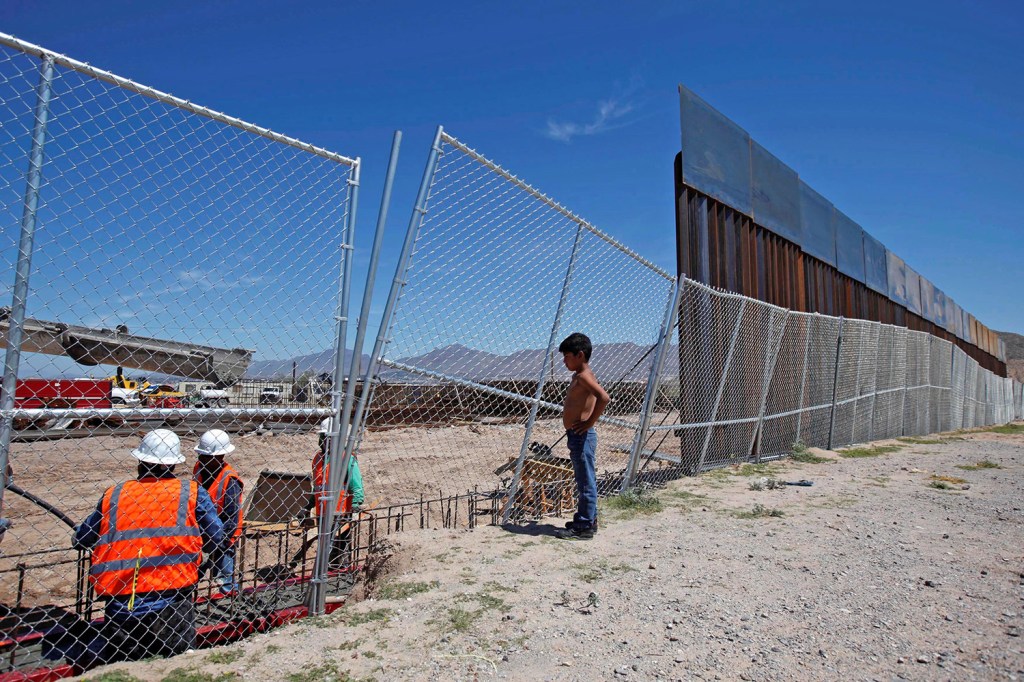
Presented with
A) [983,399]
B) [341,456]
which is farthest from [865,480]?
[983,399]

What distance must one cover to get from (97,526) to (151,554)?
38 centimetres

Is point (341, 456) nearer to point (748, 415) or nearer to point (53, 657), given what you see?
point (53, 657)

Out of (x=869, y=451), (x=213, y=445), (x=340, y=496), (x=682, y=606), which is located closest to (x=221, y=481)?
(x=213, y=445)

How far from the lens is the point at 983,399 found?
29.3 metres

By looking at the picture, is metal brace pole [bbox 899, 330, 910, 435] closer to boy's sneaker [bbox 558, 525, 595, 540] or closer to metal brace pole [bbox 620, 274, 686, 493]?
metal brace pole [bbox 620, 274, 686, 493]

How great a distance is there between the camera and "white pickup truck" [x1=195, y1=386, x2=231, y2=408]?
3426 millimetres

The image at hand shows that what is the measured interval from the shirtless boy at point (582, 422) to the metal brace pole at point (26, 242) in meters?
3.30

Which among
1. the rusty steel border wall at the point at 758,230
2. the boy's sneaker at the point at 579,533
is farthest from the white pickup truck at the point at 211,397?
the rusty steel border wall at the point at 758,230

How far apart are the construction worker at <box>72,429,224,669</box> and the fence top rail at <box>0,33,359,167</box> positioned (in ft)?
5.56

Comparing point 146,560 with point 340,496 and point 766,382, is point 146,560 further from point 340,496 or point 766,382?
point 766,382

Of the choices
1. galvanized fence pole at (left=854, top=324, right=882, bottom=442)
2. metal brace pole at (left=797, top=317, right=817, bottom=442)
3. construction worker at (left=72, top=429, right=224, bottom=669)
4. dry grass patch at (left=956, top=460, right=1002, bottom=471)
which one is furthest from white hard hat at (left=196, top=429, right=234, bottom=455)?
galvanized fence pole at (left=854, top=324, right=882, bottom=442)

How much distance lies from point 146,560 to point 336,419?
120cm

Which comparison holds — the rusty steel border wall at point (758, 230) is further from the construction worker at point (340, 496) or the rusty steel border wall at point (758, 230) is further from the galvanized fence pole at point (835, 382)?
Answer: the construction worker at point (340, 496)

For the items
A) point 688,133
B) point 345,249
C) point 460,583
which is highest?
point 688,133
